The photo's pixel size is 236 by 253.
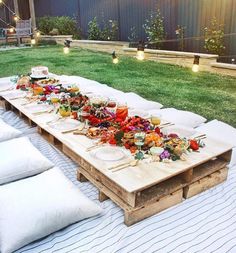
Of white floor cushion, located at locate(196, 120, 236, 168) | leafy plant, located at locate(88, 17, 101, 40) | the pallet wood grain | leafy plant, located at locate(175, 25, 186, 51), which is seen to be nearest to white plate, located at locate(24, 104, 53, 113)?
white floor cushion, located at locate(196, 120, 236, 168)

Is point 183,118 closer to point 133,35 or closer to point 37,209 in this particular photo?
point 37,209

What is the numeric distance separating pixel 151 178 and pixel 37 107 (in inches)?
82.1

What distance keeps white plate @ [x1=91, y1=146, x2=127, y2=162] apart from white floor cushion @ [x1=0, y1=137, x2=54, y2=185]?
49 cm

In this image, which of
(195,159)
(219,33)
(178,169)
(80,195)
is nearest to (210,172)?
(195,159)

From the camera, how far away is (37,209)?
Result: 2117mm

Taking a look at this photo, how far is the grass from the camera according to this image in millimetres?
5383

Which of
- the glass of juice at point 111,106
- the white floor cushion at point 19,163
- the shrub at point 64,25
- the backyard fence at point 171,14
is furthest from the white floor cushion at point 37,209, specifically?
the shrub at point 64,25

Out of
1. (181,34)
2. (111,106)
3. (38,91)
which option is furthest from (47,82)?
(181,34)

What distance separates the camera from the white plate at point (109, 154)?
248 centimetres

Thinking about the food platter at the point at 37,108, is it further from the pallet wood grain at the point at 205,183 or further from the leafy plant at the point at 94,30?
the leafy plant at the point at 94,30

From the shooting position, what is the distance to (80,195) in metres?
2.32

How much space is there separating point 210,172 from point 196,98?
3249mm

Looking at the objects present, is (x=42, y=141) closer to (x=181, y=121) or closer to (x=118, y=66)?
(x=181, y=121)

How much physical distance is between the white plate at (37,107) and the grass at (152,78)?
222 cm
